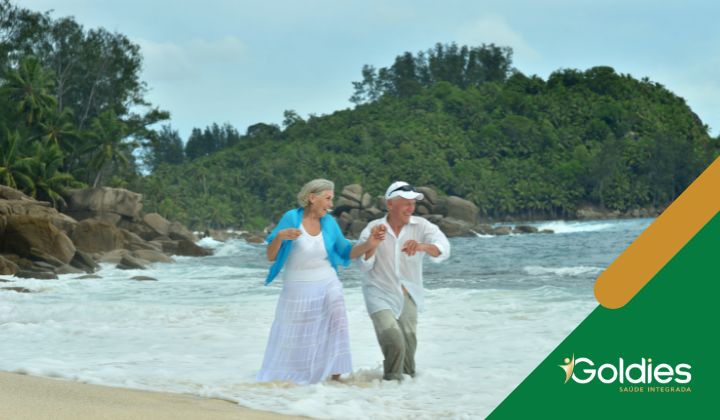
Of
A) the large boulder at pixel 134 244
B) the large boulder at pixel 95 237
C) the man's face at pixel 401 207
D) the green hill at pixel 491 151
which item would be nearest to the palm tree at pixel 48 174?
the large boulder at pixel 134 244

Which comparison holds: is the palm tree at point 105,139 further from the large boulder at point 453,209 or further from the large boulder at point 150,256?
the large boulder at point 453,209

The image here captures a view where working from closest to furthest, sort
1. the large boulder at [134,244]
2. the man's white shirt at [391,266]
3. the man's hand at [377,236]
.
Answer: the man's hand at [377,236], the man's white shirt at [391,266], the large boulder at [134,244]

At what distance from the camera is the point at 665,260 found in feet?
17.1

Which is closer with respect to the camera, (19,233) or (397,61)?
(19,233)

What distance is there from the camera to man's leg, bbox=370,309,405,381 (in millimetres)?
6426

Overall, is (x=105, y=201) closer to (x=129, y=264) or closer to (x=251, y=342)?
(x=129, y=264)

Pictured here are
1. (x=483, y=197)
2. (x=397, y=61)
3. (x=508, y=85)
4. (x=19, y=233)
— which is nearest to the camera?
(x=19, y=233)

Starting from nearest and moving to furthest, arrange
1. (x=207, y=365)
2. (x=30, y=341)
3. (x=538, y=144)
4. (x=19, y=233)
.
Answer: (x=207, y=365) < (x=30, y=341) < (x=19, y=233) < (x=538, y=144)

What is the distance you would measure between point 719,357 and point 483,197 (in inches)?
3986

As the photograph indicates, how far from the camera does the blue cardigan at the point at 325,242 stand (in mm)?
6441

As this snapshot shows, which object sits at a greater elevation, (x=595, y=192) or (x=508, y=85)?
(x=508, y=85)

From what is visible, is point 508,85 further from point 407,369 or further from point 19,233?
point 407,369

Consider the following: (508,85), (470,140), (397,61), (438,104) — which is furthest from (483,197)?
(397,61)

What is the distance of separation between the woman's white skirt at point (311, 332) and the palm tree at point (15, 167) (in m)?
35.0
